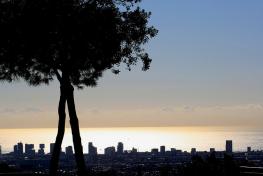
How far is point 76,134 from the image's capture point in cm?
2164

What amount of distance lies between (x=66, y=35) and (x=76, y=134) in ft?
10.9

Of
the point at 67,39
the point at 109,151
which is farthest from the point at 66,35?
the point at 109,151

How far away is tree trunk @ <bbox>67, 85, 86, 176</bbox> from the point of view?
21.4 meters

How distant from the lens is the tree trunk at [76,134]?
70.1 ft

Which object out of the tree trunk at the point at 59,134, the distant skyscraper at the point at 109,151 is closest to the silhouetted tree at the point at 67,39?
the tree trunk at the point at 59,134

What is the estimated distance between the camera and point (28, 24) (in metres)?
20.7

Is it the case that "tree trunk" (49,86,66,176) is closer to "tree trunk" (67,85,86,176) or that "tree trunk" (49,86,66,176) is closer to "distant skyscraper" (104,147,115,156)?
"tree trunk" (67,85,86,176)

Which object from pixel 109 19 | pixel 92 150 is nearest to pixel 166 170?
pixel 109 19

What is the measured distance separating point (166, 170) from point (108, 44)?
19.1ft

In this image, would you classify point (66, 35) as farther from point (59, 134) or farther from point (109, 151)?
point (109, 151)

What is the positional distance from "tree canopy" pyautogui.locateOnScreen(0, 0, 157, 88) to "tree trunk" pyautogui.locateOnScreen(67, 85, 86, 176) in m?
0.94

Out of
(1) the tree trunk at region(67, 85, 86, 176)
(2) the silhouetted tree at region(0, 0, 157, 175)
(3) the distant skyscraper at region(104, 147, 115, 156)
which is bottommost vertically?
(3) the distant skyscraper at region(104, 147, 115, 156)

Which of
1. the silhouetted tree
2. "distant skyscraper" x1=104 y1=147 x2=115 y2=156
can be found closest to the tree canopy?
the silhouetted tree

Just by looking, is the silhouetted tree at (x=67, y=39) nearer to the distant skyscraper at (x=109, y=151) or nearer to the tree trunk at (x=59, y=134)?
the tree trunk at (x=59, y=134)
